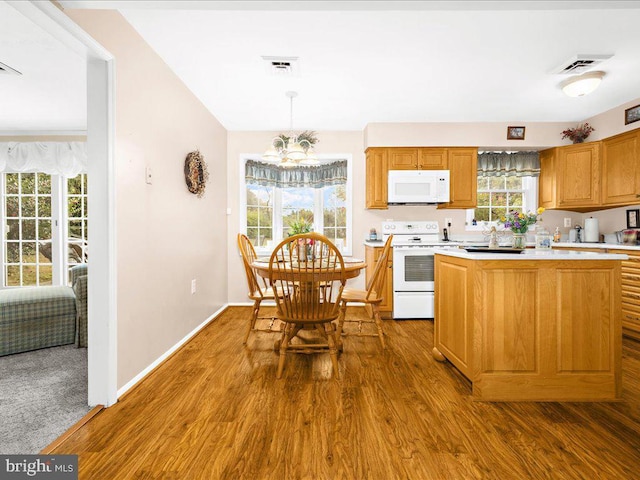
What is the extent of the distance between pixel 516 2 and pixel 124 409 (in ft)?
10.0

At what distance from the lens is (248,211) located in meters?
4.54

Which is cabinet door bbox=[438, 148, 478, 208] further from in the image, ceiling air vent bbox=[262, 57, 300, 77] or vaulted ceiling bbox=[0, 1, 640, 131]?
ceiling air vent bbox=[262, 57, 300, 77]

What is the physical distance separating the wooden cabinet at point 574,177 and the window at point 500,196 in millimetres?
308

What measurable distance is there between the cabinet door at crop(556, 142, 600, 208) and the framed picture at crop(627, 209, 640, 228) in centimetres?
33

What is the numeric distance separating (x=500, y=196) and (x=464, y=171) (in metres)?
0.90

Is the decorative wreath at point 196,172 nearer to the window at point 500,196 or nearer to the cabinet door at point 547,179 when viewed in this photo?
the window at point 500,196

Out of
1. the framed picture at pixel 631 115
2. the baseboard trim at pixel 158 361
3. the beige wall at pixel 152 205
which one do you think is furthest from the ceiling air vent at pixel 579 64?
the baseboard trim at pixel 158 361

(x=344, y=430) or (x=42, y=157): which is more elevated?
(x=42, y=157)

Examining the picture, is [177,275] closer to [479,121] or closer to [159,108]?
[159,108]

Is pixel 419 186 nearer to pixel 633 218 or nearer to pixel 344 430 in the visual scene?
pixel 633 218

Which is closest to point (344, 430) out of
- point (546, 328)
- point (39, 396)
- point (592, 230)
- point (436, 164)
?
point (546, 328)

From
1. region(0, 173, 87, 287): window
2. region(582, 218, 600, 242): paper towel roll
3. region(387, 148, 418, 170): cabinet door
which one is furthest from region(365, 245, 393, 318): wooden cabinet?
region(0, 173, 87, 287): window

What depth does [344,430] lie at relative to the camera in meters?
1.58

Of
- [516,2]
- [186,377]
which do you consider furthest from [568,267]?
[186,377]
